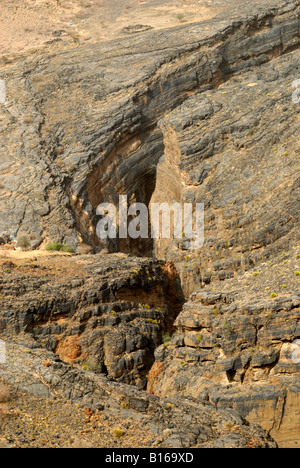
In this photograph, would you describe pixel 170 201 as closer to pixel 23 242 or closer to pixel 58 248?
pixel 58 248

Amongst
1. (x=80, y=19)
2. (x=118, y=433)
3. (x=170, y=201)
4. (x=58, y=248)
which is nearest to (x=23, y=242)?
(x=58, y=248)

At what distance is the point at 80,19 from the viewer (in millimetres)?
74562

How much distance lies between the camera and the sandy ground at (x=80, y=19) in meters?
67.7

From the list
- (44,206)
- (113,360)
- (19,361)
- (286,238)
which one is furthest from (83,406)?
(44,206)

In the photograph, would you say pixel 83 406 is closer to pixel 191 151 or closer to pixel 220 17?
pixel 191 151

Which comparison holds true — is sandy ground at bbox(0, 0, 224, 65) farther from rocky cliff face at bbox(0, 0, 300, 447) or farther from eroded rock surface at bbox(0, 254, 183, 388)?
eroded rock surface at bbox(0, 254, 183, 388)

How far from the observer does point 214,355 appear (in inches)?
1361

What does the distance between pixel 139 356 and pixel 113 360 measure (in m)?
1.19

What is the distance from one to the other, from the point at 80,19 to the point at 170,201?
28.9 metres

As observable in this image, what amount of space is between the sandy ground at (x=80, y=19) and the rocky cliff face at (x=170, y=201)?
194 inches

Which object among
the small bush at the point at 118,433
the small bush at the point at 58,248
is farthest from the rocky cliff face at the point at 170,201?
the small bush at the point at 118,433

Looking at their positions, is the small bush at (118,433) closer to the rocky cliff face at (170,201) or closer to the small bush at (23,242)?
the rocky cliff face at (170,201)

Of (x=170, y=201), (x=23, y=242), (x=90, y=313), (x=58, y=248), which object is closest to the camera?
(x=90, y=313)

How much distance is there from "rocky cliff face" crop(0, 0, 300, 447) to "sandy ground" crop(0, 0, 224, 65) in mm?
4940
